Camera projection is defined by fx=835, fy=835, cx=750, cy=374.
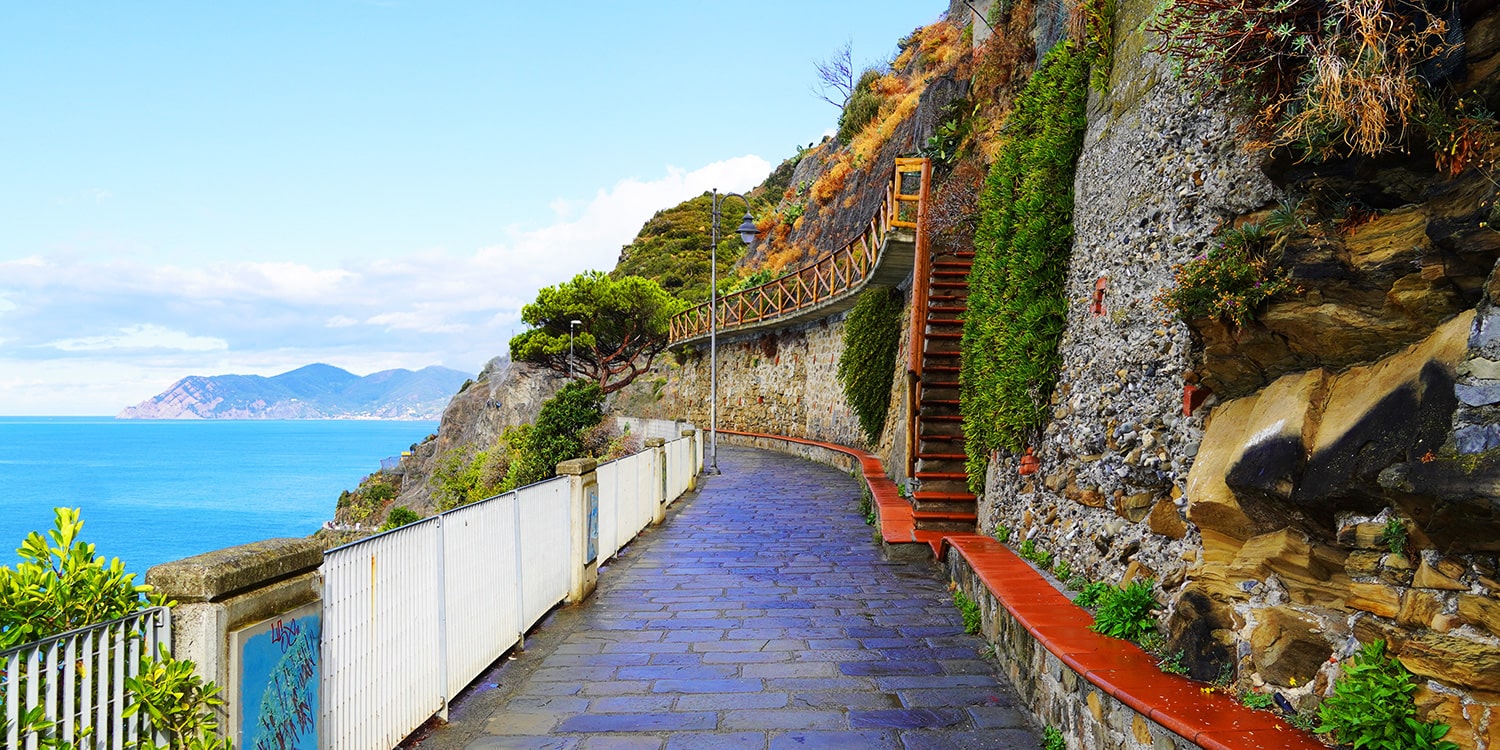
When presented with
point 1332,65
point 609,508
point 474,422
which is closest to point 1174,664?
point 1332,65

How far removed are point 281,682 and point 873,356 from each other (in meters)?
15.7

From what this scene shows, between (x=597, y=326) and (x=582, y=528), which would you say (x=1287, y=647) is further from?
(x=597, y=326)

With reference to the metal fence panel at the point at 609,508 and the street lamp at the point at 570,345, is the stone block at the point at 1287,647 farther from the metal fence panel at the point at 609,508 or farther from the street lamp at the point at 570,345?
the street lamp at the point at 570,345

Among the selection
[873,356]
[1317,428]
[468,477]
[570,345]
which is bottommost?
[468,477]

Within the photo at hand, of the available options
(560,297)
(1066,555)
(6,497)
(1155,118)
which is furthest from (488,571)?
(6,497)

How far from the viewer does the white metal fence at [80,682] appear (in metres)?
2.19

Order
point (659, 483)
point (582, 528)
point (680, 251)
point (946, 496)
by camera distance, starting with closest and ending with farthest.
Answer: point (582, 528) → point (946, 496) → point (659, 483) → point (680, 251)

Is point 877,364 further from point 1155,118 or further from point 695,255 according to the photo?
point 695,255

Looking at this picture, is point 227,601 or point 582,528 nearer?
point 227,601

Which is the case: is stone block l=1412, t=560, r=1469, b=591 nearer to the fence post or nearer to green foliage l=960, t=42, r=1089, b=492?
green foliage l=960, t=42, r=1089, b=492

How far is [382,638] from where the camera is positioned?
13.6ft

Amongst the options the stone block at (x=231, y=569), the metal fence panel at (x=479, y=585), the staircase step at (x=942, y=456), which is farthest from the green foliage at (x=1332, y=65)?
the staircase step at (x=942, y=456)

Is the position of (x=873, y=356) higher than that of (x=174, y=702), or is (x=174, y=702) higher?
(x=873, y=356)

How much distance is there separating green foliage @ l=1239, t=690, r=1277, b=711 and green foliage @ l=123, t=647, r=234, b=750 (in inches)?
151
